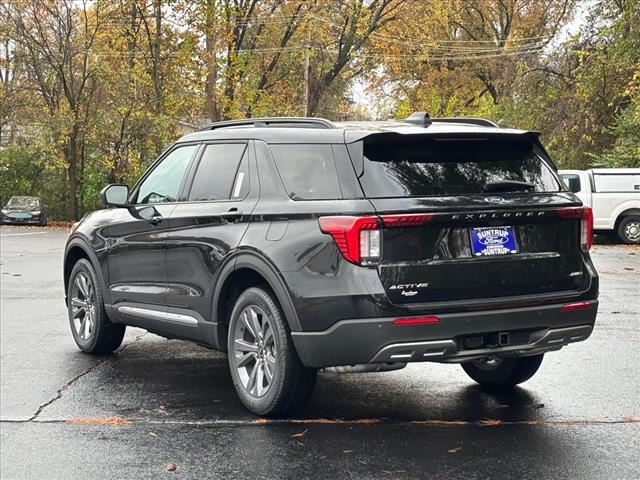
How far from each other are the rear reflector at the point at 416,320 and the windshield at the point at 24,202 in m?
37.2

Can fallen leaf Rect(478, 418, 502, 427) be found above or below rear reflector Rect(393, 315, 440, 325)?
below

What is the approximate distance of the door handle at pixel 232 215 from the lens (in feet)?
19.0

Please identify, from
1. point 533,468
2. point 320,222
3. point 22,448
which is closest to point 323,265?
point 320,222

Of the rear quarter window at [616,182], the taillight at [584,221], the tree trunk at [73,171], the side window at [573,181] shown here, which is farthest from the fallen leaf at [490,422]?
the tree trunk at [73,171]

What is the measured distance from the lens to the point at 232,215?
229 inches

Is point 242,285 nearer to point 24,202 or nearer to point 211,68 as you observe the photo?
point 211,68

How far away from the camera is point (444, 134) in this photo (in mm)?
5285

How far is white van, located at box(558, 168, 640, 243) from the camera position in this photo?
22547mm

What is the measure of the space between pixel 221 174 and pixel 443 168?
1.69 m

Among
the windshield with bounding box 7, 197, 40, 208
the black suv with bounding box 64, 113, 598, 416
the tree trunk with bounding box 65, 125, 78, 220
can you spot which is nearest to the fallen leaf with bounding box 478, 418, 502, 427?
the black suv with bounding box 64, 113, 598, 416

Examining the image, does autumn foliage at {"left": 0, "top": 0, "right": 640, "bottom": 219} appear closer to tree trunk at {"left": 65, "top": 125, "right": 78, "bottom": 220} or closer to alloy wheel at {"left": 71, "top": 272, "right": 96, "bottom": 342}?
tree trunk at {"left": 65, "top": 125, "right": 78, "bottom": 220}

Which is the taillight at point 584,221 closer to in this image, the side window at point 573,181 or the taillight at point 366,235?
the taillight at point 366,235

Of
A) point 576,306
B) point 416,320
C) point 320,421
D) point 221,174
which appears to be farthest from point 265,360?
point 576,306

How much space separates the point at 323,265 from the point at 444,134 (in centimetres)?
107
